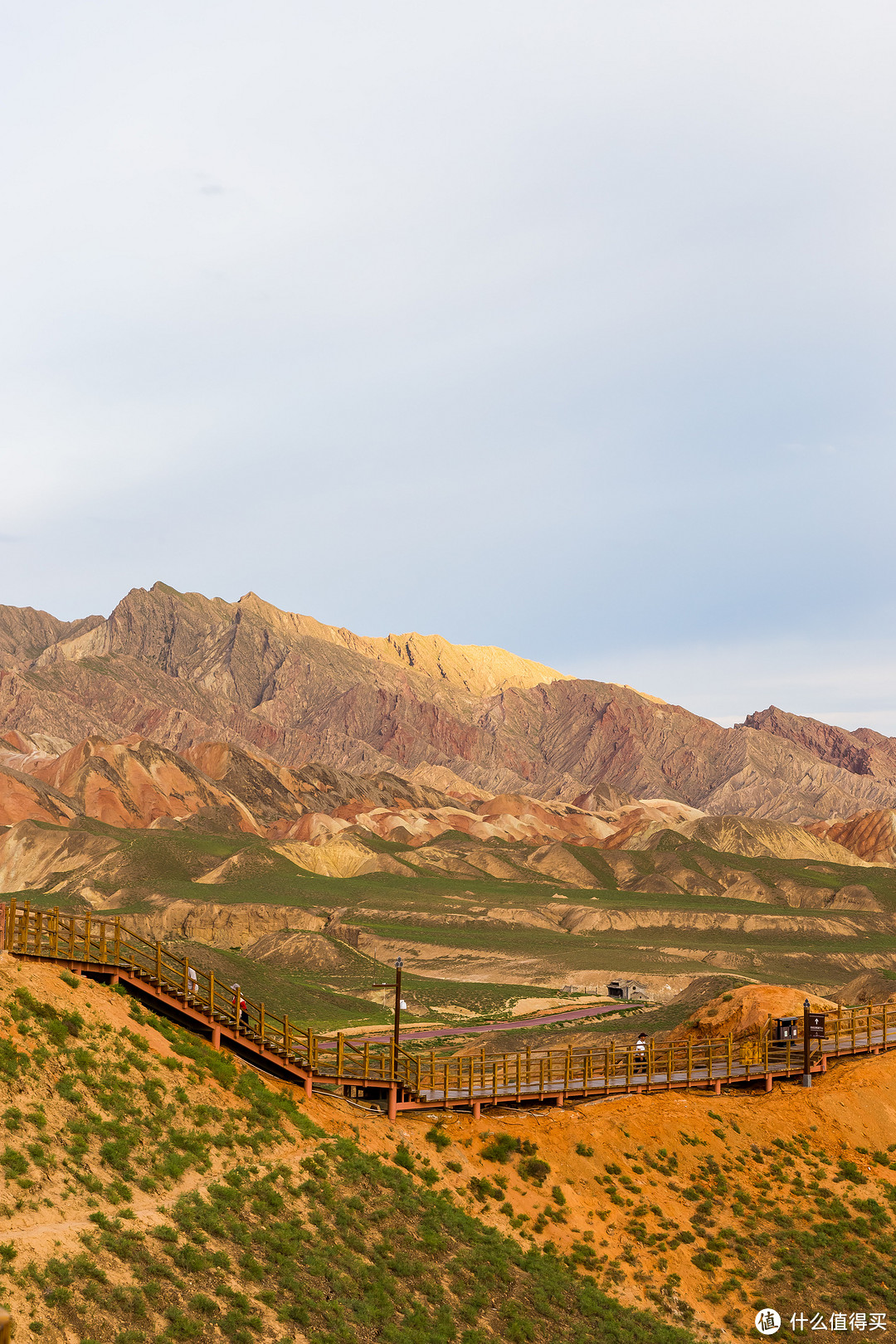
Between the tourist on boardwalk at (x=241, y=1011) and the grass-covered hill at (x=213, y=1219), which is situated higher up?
the tourist on boardwalk at (x=241, y=1011)

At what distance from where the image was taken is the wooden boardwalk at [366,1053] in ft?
94.5

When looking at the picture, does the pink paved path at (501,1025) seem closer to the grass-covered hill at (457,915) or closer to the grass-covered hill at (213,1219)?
the grass-covered hill at (457,915)

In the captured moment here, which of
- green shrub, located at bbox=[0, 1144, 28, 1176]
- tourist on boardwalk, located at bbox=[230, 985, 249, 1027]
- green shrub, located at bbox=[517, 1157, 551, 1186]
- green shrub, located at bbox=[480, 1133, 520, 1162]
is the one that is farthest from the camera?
green shrub, located at bbox=[480, 1133, 520, 1162]

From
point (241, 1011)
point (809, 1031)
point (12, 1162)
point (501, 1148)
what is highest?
point (241, 1011)

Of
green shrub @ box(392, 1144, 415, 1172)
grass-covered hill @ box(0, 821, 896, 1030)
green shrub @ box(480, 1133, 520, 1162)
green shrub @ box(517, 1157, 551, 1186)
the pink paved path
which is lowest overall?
the pink paved path

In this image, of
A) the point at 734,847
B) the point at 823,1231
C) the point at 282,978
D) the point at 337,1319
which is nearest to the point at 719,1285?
the point at 823,1231

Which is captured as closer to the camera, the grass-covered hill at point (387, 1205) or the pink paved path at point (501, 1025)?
the grass-covered hill at point (387, 1205)

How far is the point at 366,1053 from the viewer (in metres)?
31.4

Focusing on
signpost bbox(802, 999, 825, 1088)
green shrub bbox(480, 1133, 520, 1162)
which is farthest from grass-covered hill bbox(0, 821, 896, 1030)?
green shrub bbox(480, 1133, 520, 1162)

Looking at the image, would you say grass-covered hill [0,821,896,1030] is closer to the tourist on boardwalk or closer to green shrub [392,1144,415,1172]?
the tourist on boardwalk

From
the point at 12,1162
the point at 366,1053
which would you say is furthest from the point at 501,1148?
the point at 12,1162

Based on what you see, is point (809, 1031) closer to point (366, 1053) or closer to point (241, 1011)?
point (366, 1053)

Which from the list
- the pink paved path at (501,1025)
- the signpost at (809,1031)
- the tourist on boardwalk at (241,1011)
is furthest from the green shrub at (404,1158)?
the pink paved path at (501,1025)

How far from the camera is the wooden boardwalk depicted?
28797mm
